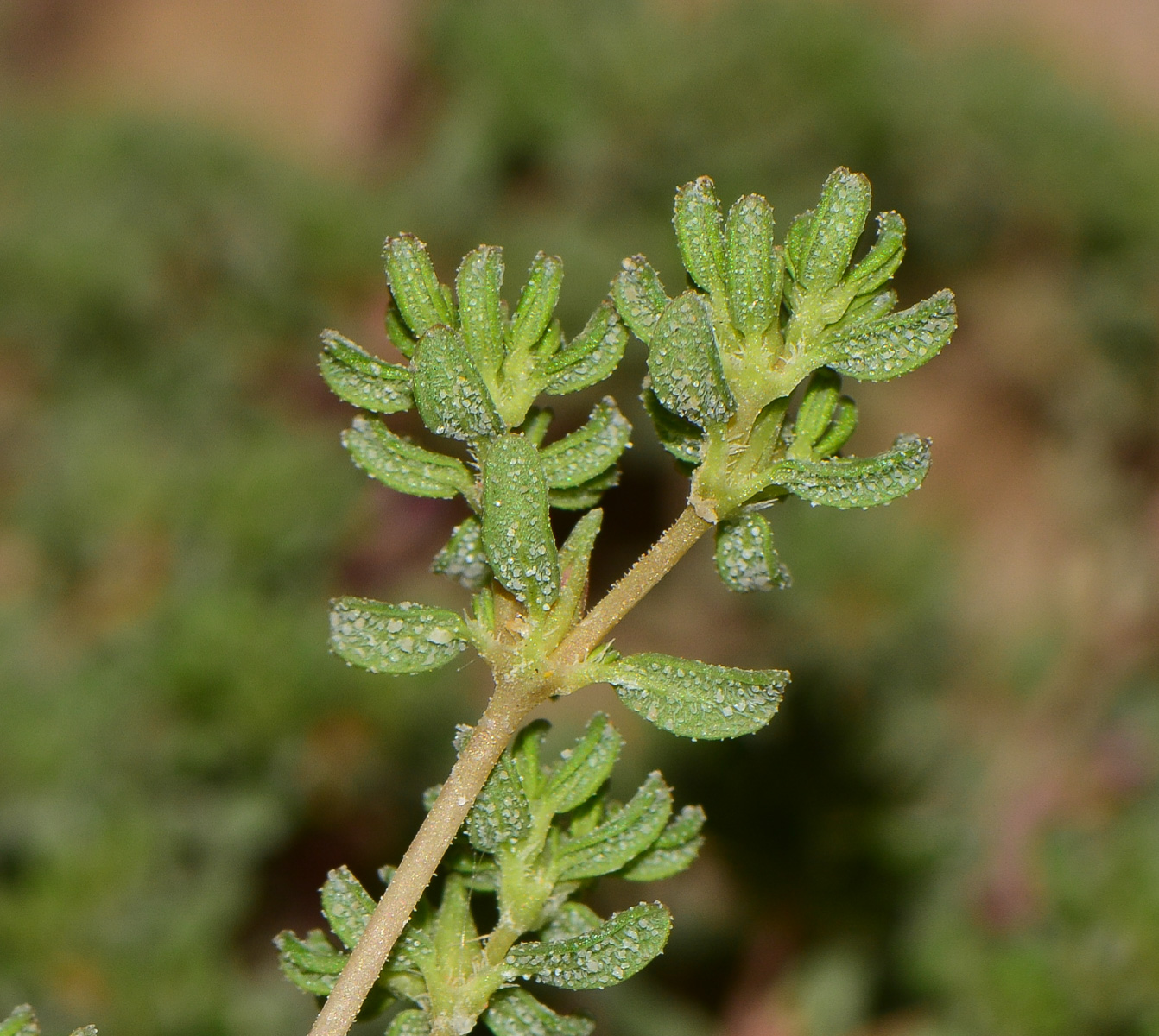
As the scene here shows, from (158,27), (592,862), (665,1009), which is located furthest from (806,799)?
(158,27)

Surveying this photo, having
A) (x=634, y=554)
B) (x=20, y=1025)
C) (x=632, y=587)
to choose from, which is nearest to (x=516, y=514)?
(x=632, y=587)

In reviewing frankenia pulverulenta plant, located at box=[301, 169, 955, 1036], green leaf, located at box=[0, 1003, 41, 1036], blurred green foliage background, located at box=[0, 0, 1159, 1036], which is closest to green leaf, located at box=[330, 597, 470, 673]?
frankenia pulverulenta plant, located at box=[301, 169, 955, 1036]

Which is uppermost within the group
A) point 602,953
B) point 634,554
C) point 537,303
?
point 634,554

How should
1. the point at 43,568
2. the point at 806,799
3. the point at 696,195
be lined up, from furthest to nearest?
the point at 43,568 < the point at 806,799 < the point at 696,195

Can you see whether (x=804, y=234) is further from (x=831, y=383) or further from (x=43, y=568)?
(x=43, y=568)

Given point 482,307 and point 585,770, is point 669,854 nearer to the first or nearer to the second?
point 585,770

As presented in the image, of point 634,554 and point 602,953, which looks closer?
point 602,953
